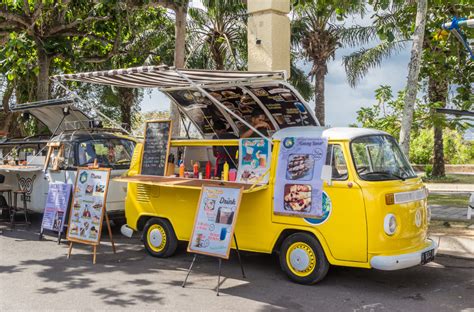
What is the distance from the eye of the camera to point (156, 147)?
8164 mm

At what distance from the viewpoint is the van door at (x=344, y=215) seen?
588 cm

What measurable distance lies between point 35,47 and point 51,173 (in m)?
7.51

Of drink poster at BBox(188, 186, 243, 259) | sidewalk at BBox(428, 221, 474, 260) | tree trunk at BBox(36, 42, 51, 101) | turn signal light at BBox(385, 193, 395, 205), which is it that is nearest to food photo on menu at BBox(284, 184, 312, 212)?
drink poster at BBox(188, 186, 243, 259)

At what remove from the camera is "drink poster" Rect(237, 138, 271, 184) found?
6.89 meters

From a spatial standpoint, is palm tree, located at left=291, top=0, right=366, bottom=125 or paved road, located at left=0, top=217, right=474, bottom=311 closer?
paved road, located at left=0, top=217, right=474, bottom=311

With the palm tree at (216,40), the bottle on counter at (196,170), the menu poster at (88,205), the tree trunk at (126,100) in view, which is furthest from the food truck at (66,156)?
the tree trunk at (126,100)

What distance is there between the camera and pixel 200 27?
67.5 ft

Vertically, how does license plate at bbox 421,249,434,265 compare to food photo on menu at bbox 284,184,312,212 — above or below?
below

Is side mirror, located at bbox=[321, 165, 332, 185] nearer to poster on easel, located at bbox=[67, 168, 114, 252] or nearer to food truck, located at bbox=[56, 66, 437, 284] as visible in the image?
food truck, located at bbox=[56, 66, 437, 284]

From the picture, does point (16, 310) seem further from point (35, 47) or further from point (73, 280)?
point (35, 47)

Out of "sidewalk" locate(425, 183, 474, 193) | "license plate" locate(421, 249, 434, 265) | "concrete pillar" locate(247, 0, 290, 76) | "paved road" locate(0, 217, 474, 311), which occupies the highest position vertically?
"concrete pillar" locate(247, 0, 290, 76)

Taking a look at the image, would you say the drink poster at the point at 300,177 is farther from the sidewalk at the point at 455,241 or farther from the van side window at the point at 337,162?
the sidewalk at the point at 455,241

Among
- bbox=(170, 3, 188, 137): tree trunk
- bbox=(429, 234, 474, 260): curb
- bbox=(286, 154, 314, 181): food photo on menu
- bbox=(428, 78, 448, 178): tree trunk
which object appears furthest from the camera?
bbox=(428, 78, 448, 178): tree trunk

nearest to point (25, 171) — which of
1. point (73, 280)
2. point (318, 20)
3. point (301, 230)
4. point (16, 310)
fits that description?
point (73, 280)
